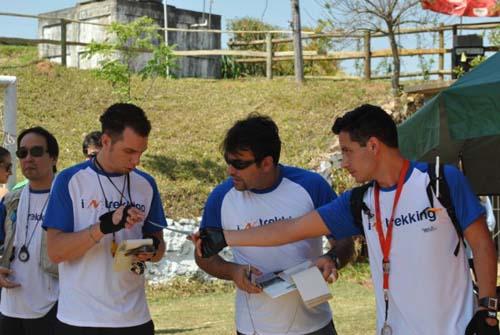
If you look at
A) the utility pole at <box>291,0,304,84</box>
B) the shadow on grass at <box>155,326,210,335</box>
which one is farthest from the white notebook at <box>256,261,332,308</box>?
the utility pole at <box>291,0,304,84</box>

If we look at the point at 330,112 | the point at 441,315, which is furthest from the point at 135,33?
the point at 441,315

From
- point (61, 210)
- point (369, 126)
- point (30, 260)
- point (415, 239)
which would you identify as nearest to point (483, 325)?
point (415, 239)

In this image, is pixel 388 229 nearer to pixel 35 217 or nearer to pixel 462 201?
pixel 462 201

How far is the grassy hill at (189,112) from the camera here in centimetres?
1675

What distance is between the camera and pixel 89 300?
429 centimetres

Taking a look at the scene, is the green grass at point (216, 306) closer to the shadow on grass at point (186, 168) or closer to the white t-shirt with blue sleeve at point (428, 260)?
the shadow on grass at point (186, 168)

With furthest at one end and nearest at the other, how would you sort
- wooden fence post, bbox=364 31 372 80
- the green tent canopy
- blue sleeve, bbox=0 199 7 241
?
wooden fence post, bbox=364 31 372 80 < blue sleeve, bbox=0 199 7 241 < the green tent canopy

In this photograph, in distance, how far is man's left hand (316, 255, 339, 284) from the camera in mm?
4035

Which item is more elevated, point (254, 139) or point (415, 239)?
point (254, 139)

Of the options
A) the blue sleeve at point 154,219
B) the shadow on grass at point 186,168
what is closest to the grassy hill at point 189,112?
the shadow on grass at point 186,168

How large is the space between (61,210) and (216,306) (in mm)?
8123

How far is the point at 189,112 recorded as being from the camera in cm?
2048

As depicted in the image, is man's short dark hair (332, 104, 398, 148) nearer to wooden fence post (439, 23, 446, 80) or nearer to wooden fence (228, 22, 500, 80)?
wooden fence (228, 22, 500, 80)

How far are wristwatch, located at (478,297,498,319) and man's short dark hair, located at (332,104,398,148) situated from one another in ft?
2.60
